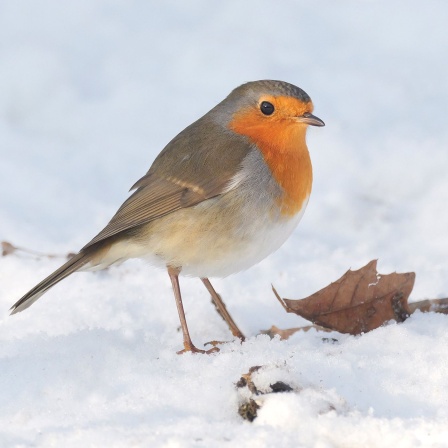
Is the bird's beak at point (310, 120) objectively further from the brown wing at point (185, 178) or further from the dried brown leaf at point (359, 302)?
the dried brown leaf at point (359, 302)

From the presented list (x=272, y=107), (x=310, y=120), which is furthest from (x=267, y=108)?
(x=310, y=120)

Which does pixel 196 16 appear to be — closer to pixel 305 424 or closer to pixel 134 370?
pixel 134 370

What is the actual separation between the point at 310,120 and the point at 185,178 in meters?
0.66

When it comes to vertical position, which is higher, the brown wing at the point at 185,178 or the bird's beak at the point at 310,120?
the bird's beak at the point at 310,120

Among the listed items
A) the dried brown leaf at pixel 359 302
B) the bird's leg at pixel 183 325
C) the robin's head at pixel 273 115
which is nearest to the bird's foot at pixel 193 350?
the bird's leg at pixel 183 325

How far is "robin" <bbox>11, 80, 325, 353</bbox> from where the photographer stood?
422 cm

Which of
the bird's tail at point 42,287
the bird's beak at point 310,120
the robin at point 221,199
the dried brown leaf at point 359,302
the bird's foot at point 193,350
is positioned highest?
the bird's beak at point 310,120

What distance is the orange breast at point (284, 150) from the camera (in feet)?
14.2

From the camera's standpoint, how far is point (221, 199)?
13.9 feet

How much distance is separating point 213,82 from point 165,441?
563 cm

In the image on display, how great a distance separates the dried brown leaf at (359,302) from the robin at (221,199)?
1.07ft

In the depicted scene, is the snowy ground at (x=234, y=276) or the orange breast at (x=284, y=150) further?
the orange breast at (x=284, y=150)

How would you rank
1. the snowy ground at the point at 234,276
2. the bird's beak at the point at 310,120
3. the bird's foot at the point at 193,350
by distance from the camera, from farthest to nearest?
the bird's beak at the point at 310,120
the bird's foot at the point at 193,350
the snowy ground at the point at 234,276

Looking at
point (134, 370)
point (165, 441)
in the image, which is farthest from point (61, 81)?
point (165, 441)
